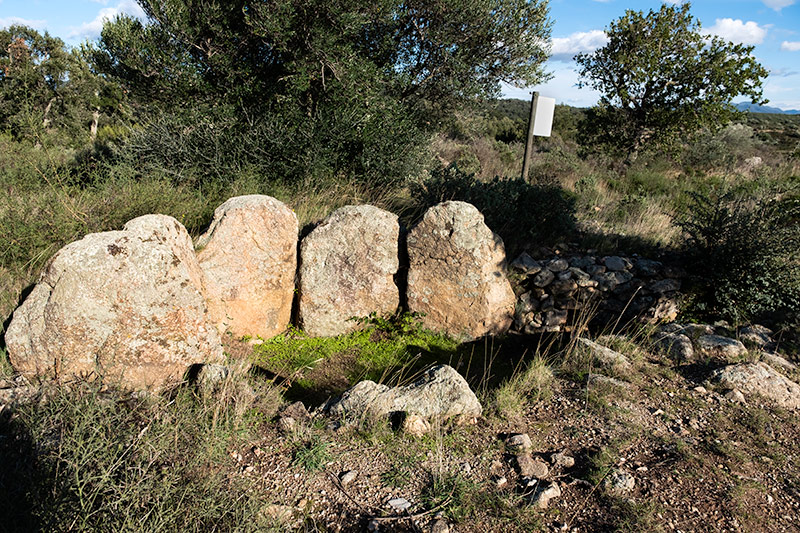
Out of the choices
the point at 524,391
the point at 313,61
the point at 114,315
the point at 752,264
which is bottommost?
the point at 524,391

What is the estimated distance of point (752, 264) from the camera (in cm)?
553

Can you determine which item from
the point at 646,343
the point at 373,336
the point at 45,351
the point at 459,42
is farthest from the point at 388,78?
the point at 45,351

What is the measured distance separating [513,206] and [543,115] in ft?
8.57

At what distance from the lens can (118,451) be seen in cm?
266

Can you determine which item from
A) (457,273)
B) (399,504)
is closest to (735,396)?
(457,273)

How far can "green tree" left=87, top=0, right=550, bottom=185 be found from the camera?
23.1 ft

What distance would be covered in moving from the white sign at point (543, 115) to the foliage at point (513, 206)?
1.92m

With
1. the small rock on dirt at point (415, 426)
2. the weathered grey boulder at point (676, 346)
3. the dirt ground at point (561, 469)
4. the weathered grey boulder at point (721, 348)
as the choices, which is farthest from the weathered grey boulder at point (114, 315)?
the weathered grey boulder at point (721, 348)

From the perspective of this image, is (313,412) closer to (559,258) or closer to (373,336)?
(373,336)

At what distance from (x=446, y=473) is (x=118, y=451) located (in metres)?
1.91

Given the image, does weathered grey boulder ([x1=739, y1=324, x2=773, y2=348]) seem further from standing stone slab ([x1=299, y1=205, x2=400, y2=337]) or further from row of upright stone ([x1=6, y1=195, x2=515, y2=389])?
standing stone slab ([x1=299, y1=205, x2=400, y2=337])

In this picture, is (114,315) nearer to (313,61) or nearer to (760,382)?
(313,61)

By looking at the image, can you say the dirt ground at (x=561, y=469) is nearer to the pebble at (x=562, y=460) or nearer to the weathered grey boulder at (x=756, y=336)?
the pebble at (x=562, y=460)

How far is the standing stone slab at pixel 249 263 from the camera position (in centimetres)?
488
